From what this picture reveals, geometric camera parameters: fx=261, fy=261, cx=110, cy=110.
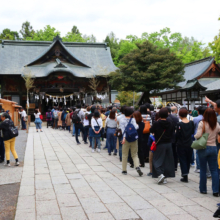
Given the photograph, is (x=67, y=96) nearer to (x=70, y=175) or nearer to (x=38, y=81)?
(x=38, y=81)

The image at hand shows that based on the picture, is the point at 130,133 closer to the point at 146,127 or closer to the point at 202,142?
the point at 146,127

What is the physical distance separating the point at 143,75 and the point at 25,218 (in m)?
17.6

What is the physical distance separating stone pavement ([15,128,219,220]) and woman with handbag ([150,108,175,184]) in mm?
291

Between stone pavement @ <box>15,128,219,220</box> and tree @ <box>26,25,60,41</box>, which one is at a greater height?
tree @ <box>26,25,60,41</box>

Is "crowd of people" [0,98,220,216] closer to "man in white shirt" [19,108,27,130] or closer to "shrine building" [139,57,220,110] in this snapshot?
"man in white shirt" [19,108,27,130]

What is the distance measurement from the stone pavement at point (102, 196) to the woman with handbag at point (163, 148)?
291mm

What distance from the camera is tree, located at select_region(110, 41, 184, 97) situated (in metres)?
20.4

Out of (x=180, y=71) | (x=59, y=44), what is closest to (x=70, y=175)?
(x=180, y=71)

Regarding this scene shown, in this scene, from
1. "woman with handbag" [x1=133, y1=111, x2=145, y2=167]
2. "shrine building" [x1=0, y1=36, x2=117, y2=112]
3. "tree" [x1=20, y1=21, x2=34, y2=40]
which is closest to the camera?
"woman with handbag" [x1=133, y1=111, x2=145, y2=167]

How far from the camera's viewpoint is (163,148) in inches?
219

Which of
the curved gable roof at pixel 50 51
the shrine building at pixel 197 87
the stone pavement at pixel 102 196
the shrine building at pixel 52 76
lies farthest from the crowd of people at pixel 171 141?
the curved gable roof at pixel 50 51

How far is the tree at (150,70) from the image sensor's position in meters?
20.4

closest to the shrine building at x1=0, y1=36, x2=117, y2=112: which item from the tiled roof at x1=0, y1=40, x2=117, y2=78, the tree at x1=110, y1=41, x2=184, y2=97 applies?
the tiled roof at x1=0, y1=40, x2=117, y2=78

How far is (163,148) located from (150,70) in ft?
50.9
